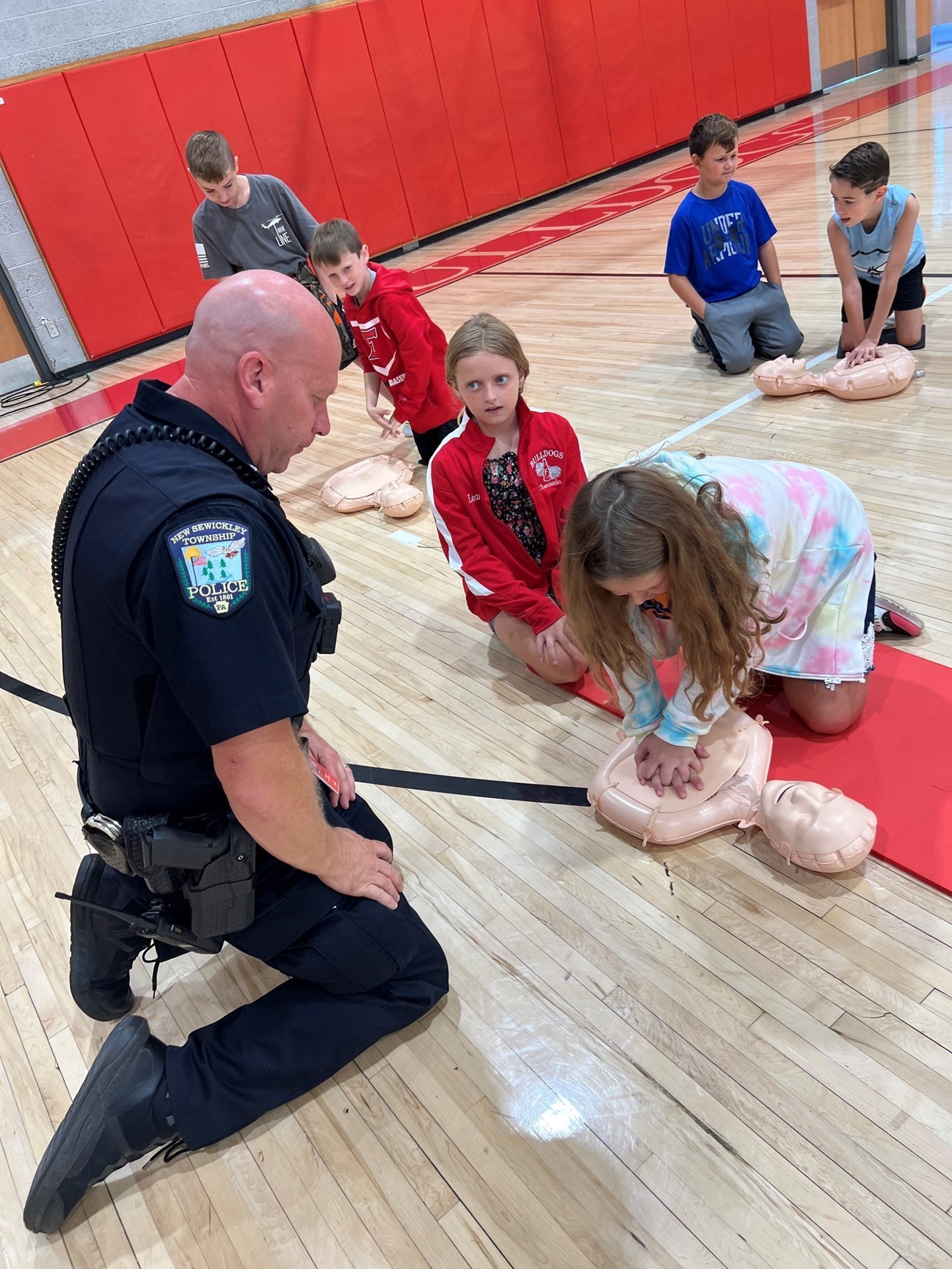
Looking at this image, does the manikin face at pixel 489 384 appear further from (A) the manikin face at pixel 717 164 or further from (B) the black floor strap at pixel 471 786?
(A) the manikin face at pixel 717 164

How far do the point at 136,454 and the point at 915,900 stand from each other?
1.67m

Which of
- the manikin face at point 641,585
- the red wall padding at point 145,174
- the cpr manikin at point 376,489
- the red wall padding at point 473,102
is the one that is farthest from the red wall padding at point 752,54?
the manikin face at point 641,585

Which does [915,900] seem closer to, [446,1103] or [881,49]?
[446,1103]

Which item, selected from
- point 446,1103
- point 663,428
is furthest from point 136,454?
point 663,428

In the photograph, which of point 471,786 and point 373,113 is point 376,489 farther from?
point 373,113

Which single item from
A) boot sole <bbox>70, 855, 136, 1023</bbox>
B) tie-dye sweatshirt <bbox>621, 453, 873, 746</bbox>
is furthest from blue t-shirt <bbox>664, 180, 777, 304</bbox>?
boot sole <bbox>70, 855, 136, 1023</bbox>

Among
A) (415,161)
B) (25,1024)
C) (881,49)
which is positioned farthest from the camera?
(881,49)

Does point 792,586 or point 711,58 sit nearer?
point 792,586

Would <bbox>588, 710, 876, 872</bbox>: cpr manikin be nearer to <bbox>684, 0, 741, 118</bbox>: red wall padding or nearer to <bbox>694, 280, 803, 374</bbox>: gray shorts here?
<bbox>694, 280, 803, 374</bbox>: gray shorts

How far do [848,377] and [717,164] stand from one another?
4.30ft

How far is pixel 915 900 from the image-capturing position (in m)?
1.78

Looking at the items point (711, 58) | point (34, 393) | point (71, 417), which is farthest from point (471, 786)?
point (711, 58)

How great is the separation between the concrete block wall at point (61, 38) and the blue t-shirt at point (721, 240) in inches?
257

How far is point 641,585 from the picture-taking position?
1701mm
